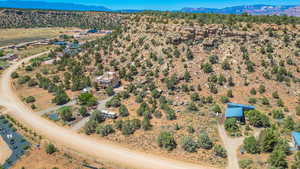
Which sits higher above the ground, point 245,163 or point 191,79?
point 191,79

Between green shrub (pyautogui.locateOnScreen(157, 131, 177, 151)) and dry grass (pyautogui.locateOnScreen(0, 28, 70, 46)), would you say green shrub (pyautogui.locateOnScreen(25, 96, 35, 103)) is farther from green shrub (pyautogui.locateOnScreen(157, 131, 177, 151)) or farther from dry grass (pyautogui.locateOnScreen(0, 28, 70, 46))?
dry grass (pyautogui.locateOnScreen(0, 28, 70, 46))

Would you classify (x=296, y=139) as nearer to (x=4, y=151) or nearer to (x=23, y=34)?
(x=4, y=151)

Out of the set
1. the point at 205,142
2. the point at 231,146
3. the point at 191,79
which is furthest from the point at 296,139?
the point at 191,79

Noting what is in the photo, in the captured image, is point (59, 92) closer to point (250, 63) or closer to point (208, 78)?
point (208, 78)

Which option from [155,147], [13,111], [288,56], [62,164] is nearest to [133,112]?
[155,147]

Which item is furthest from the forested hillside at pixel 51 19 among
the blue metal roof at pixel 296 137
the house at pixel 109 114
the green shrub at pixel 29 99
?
the blue metal roof at pixel 296 137

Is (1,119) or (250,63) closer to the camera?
(1,119)

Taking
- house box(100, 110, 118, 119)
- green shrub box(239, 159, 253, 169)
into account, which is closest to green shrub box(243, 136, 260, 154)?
green shrub box(239, 159, 253, 169)
